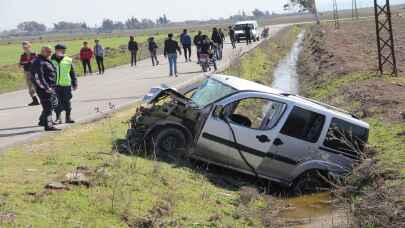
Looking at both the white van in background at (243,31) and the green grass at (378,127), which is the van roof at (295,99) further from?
the white van in background at (243,31)

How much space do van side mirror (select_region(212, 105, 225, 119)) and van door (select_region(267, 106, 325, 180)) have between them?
995 millimetres

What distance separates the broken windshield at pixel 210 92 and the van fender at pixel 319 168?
1.72 meters

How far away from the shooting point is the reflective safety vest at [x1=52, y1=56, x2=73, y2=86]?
1310cm

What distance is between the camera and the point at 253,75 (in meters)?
27.3

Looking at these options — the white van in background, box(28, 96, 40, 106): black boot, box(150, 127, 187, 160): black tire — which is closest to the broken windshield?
box(150, 127, 187, 160): black tire

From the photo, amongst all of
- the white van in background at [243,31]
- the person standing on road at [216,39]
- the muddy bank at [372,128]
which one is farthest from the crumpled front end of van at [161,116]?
the white van in background at [243,31]

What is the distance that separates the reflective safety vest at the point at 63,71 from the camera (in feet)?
43.0

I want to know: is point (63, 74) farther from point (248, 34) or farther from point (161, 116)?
point (248, 34)

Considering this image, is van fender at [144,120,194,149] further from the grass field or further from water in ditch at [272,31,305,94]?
water in ditch at [272,31,305,94]

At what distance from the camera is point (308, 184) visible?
34.7 ft

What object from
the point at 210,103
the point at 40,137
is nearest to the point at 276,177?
the point at 210,103

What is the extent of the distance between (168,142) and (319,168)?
260cm

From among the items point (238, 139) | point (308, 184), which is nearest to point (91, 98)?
point (238, 139)

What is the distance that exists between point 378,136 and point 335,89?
27.1 ft
